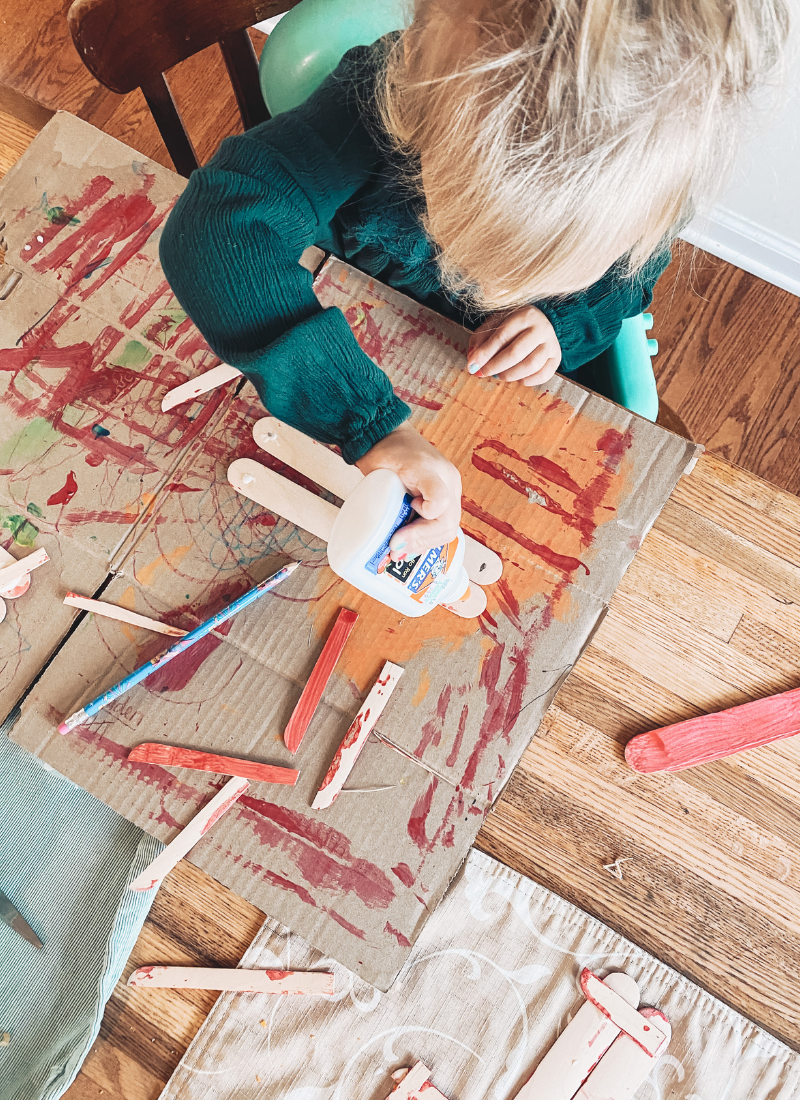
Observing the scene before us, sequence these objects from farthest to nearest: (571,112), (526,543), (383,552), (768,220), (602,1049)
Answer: (768,220) < (602,1049) < (526,543) < (383,552) < (571,112)

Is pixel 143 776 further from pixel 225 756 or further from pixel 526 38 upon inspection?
pixel 526 38

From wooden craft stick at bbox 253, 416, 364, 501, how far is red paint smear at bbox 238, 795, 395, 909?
26 centimetres

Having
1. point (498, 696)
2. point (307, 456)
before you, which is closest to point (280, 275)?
point (307, 456)

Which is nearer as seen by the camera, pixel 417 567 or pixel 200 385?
pixel 417 567

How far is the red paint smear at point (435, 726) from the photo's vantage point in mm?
519

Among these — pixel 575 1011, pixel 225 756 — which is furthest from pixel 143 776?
pixel 575 1011

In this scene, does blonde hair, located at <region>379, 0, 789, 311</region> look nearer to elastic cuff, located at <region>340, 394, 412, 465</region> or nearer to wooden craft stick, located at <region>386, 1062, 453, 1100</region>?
elastic cuff, located at <region>340, 394, 412, 465</region>

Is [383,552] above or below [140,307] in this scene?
below

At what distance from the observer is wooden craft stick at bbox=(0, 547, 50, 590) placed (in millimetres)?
529

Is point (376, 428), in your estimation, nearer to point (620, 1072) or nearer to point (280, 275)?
point (280, 275)

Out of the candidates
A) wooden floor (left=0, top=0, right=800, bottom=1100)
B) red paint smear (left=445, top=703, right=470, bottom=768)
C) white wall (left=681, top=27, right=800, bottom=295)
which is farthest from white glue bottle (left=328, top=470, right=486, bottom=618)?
white wall (left=681, top=27, right=800, bottom=295)

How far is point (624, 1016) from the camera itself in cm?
65

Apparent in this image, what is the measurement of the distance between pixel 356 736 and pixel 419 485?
21 cm

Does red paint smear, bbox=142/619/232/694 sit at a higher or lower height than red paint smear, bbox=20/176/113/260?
lower
